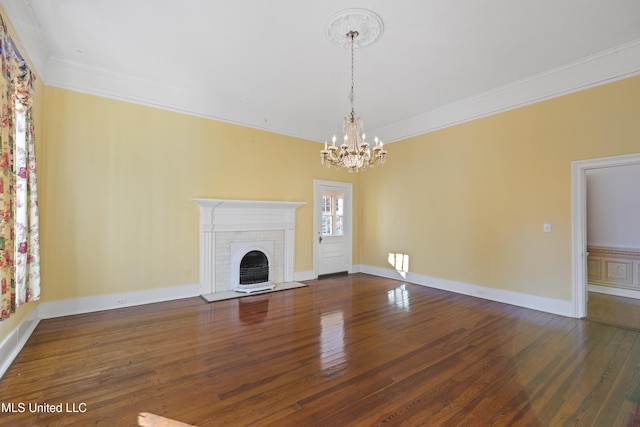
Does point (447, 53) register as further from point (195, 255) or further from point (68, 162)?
point (68, 162)

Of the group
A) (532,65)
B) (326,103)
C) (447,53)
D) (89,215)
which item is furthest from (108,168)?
(532,65)

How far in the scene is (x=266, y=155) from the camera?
18.4 feet

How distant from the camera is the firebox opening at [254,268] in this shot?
5.16 m

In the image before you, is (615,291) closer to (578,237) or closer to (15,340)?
(578,237)

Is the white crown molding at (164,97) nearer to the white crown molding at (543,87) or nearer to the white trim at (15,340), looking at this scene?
the white crown molding at (543,87)

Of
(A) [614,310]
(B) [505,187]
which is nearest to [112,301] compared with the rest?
(B) [505,187]

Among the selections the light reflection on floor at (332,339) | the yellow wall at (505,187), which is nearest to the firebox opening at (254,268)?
the light reflection on floor at (332,339)

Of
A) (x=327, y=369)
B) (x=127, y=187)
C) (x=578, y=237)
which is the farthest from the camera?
(x=127, y=187)

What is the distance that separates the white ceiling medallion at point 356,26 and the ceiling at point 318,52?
0.09m

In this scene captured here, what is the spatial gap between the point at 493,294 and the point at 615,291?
7.87 feet

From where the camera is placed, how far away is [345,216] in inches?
269

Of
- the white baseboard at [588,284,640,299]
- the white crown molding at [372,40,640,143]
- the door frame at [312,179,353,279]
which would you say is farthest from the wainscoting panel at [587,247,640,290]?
the door frame at [312,179,353,279]

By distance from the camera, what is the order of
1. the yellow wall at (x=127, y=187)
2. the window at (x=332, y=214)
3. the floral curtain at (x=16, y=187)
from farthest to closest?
1. the window at (x=332, y=214)
2. the yellow wall at (x=127, y=187)
3. the floral curtain at (x=16, y=187)

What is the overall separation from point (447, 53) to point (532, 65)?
1.30 m
